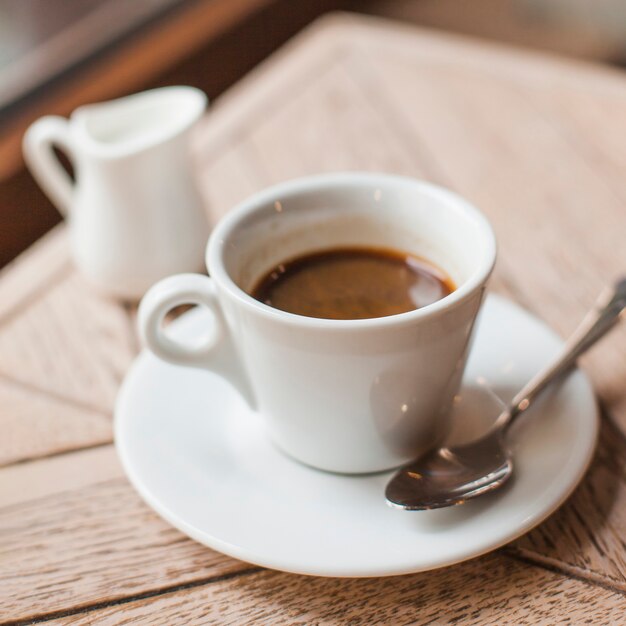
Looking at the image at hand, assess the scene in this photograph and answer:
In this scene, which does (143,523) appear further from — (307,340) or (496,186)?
(496,186)

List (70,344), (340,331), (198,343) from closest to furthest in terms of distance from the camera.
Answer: (340,331)
(198,343)
(70,344)

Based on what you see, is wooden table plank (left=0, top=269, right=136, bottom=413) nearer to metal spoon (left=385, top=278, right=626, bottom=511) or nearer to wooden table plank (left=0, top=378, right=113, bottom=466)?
wooden table plank (left=0, top=378, right=113, bottom=466)

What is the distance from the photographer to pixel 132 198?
71 centimetres

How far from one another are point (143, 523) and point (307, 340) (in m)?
0.18

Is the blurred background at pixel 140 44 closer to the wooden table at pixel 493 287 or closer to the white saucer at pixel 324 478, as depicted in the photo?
the wooden table at pixel 493 287

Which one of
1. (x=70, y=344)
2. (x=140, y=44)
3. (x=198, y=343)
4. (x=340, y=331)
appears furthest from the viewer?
(x=140, y=44)

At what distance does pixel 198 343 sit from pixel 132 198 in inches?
9.1

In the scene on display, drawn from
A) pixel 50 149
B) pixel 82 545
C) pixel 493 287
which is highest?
pixel 50 149

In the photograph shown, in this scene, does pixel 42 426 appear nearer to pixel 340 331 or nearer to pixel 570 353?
pixel 340 331

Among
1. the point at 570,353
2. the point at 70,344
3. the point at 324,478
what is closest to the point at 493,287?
the point at 570,353

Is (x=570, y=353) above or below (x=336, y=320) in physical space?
below

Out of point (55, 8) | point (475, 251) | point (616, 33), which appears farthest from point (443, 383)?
point (616, 33)

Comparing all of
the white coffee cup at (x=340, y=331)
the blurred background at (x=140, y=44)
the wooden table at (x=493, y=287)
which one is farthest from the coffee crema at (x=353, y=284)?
the blurred background at (x=140, y=44)

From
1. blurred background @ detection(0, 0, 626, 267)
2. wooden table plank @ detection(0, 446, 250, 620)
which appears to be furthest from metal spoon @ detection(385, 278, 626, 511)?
blurred background @ detection(0, 0, 626, 267)
